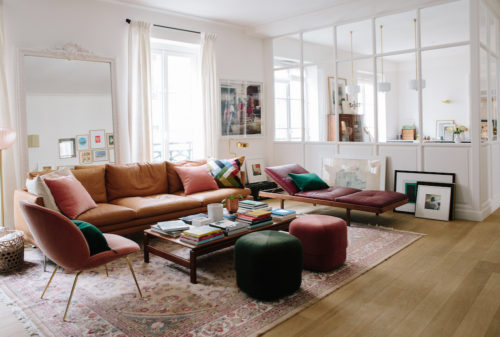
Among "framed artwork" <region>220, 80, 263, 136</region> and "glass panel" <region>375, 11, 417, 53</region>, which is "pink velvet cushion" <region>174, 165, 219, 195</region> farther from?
"glass panel" <region>375, 11, 417, 53</region>

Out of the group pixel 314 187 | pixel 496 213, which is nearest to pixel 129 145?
pixel 314 187

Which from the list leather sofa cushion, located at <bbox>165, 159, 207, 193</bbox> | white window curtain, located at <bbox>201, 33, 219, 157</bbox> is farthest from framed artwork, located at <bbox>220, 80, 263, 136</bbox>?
leather sofa cushion, located at <bbox>165, 159, 207, 193</bbox>

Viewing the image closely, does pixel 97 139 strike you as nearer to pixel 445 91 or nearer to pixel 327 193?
pixel 327 193

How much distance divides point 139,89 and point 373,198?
3436 mm

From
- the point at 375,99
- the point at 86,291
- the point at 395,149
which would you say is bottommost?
the point at 86,291

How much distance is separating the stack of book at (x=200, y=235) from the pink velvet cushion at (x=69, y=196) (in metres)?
1.29

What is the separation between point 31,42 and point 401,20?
4811mm

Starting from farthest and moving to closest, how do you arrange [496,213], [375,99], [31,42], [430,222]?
1. [375,99]
2. [496,213]
3. [430,222]
4. [31,42]

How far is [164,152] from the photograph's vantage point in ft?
19.7

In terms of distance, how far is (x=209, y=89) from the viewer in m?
6.34

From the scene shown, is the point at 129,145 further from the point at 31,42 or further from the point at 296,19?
the point at 296,19

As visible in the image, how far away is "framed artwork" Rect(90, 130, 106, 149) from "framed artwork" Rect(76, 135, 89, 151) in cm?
7

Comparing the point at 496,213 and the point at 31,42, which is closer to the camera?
the point at 31,42

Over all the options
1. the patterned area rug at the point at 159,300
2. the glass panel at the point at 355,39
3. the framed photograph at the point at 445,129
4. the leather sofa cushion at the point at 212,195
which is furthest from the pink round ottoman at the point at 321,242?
the glass panel at the point at 355,39
